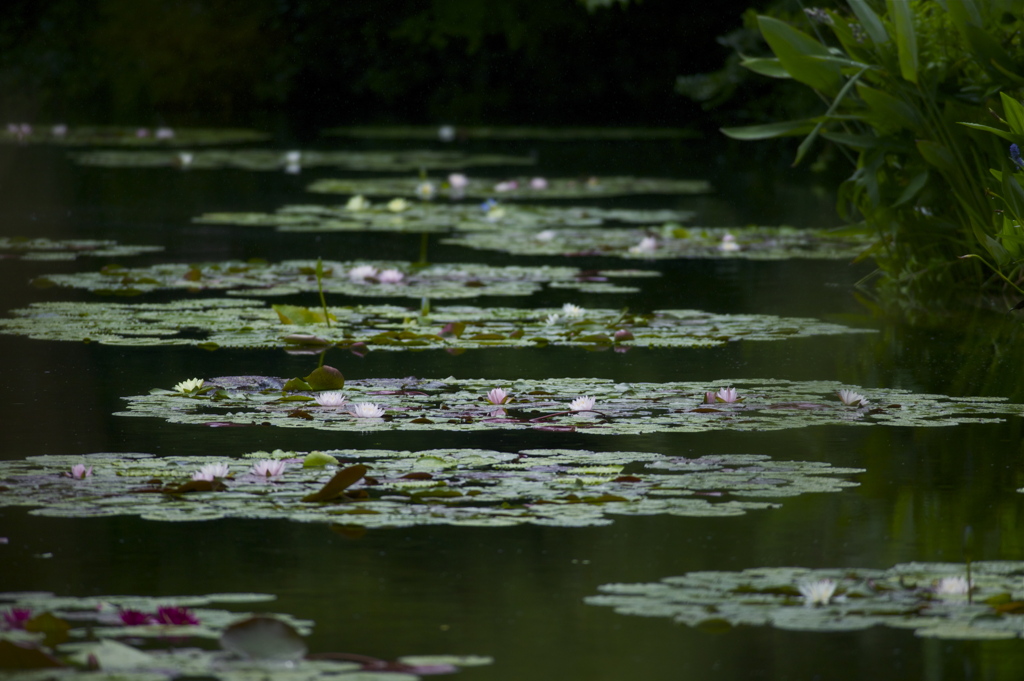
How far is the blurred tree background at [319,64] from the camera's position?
2366 cm

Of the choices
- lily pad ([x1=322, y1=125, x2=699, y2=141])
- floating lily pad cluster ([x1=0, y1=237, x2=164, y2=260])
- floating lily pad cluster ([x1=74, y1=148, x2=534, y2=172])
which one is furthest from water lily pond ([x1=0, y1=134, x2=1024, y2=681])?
lily pad ([x1=322, y1=125, x2=699, y2=141])

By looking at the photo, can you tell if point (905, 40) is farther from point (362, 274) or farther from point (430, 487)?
point (430, 487)

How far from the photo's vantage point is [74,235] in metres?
8.54

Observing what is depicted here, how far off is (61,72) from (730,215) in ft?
55.8

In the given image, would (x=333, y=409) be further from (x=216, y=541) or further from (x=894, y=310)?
(x=894, y=310)

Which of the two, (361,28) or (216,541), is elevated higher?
(361,28)

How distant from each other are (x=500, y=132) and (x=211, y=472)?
56.5 feet

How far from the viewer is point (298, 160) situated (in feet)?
47.7

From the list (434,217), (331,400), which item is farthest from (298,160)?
(331,400)

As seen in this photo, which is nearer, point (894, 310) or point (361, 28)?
point (894, 310)

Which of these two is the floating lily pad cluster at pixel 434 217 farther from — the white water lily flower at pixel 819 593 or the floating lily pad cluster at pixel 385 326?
the white water lily flower at pixel 819 593

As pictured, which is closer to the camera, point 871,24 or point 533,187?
point 871,24

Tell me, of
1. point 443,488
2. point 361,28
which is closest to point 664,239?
point 443,488

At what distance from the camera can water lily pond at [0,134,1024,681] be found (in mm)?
2373
